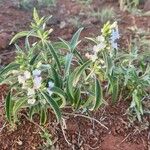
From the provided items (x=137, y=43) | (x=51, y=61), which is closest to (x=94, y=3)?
(x=137, y=43)

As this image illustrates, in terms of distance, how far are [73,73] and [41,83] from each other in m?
0.23

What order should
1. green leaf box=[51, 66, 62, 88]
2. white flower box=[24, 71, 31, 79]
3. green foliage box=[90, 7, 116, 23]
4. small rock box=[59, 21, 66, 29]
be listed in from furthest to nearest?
green foliage box=[90, 7, 116, 23] < small rock box=[59, 21, 66, 29] < green leaf box=[51, 66, 62, 88] < white flower box=[24, 71, 31, 79]

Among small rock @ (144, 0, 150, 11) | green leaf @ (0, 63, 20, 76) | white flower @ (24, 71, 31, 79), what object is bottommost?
small rock @ (144, 0, 150, 11)

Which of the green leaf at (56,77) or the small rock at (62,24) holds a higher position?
the green leaf at (56,77)

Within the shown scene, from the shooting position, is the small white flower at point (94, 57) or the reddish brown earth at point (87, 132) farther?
the reddish brown earth at point (87, 132)

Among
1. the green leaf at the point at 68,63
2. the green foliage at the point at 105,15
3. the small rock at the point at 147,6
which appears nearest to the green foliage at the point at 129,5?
the small rock at the point at 147,6

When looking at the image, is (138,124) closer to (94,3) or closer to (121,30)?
(121,30)

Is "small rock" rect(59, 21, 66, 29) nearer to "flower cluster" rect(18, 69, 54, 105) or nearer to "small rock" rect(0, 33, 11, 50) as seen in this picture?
"small rock" rect(0, 33, 11, 50)

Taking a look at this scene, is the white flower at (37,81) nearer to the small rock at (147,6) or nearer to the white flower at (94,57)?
the white flower at (94,57)

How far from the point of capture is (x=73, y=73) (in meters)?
2.87

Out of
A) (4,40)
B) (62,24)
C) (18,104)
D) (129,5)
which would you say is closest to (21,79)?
(18,104)

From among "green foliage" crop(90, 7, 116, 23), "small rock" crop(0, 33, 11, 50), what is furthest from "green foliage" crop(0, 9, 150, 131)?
"green foliage" crop(90, 7, 116, 23)

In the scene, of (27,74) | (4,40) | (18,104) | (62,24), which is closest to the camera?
(27,74)

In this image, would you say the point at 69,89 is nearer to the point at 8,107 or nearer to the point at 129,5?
the point at 8,107
